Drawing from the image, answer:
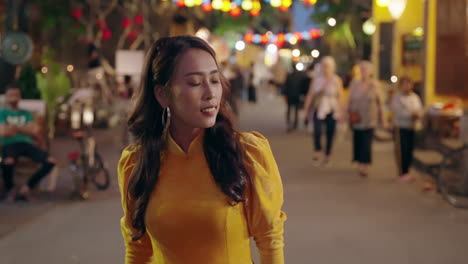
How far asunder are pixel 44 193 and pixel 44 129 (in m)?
2.62

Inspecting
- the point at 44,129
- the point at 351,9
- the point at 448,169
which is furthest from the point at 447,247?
the point at 351,9

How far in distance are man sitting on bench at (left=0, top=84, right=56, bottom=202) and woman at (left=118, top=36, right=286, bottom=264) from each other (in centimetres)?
868

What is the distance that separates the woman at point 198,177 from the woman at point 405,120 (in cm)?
1011

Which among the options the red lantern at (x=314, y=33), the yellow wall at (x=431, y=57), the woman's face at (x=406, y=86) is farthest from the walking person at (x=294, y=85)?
the red lantern at (x=314, y=33)

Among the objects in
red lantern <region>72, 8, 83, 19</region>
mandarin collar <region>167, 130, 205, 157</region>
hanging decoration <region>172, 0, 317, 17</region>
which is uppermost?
hanging decoration <region>172, 0, 317, 17</region>

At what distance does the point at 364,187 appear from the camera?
40.0 feet

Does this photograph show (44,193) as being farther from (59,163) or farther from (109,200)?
(59,163)

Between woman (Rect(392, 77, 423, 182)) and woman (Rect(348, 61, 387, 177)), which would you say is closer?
woman (Rect(392, 77, 423, 182))

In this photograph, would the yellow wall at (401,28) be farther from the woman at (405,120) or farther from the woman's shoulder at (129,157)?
the woman's shoulder at (129,157)

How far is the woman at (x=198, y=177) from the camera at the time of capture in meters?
2.53

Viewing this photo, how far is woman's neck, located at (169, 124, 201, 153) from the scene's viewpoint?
2641mm

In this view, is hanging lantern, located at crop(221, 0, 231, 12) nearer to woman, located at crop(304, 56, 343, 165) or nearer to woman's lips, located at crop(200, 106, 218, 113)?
woman, located at crop(304, 56, 343, 165)

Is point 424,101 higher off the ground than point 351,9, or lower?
lower

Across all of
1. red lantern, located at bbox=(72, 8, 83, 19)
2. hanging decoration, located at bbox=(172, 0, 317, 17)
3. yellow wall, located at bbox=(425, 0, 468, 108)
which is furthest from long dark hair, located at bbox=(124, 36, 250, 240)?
red lantern, located at bbox=(72, 8, 83, 19)
